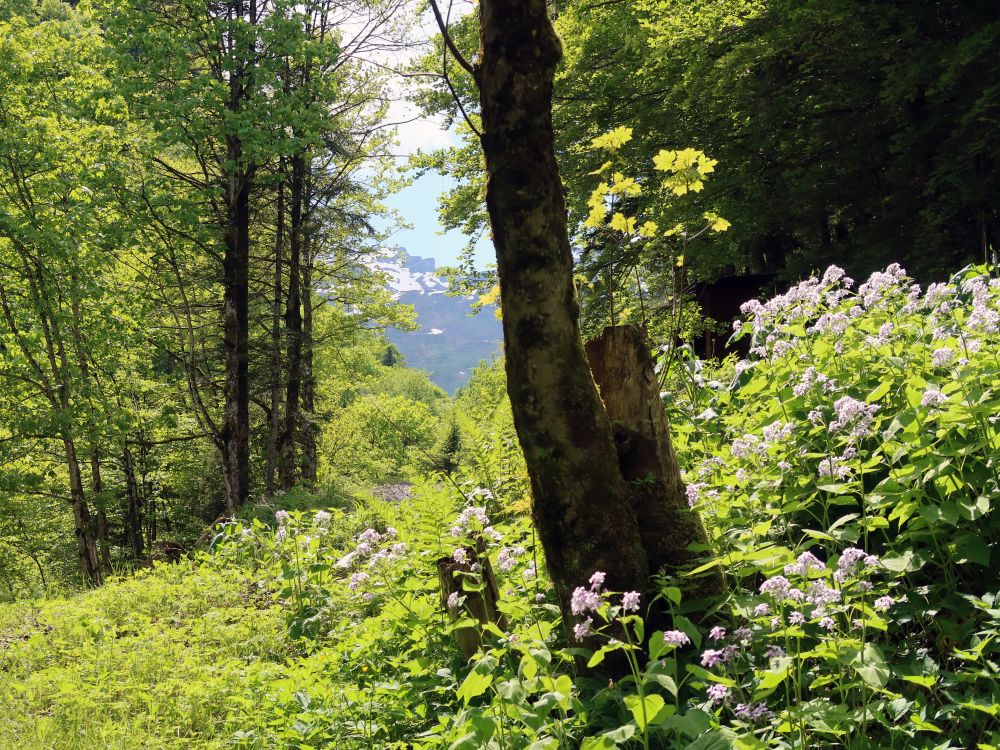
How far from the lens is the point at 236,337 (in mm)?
12281

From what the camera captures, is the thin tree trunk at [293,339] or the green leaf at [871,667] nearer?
the green leaf at [871,667]

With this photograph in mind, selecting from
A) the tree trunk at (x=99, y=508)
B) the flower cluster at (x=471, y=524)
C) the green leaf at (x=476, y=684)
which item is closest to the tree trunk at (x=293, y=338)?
→ the tree trunk at (x=99, y=508)

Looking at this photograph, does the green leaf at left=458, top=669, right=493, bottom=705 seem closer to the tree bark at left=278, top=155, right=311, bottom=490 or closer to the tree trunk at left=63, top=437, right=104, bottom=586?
the tree trunk at left=63, top=437, right=104, bottom=586

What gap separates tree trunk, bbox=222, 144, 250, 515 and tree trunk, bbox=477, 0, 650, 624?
383 inches

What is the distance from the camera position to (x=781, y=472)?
110 inches

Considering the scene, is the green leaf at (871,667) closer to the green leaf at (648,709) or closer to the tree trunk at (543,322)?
the green leaf at (648,709)

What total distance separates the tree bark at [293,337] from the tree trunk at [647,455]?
514 inches

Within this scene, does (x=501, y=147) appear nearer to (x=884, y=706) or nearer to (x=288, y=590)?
(x=884, y=706)

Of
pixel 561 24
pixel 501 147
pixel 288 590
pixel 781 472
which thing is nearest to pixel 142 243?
pixel 561 24

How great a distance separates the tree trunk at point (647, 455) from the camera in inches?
112

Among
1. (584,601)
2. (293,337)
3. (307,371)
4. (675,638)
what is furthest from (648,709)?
(307,371)

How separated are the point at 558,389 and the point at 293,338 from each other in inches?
533

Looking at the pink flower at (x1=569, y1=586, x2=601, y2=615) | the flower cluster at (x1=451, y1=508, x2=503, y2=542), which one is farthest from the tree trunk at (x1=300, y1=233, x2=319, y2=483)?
the pink flower at (x1=569, y1=586, x2=601, y2=615)

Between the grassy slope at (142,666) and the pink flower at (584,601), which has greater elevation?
the pink flower at (584,601)
